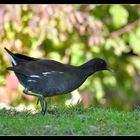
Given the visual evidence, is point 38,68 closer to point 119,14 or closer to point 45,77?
point 45,77

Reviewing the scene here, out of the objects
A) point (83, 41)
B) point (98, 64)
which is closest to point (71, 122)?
point (98, 64)

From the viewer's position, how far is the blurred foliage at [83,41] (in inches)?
440

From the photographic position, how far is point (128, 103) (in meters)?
12.8

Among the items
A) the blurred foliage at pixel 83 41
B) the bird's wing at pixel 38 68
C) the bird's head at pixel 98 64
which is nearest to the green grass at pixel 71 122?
the bird's wing at pixel 38 68

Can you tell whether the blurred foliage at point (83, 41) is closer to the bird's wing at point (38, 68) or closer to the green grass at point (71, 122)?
the bird's wing at point (38, 68)

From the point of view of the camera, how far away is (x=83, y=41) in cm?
1203

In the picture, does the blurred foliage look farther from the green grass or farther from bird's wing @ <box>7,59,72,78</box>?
the green grass

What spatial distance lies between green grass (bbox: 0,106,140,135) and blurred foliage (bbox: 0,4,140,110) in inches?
121

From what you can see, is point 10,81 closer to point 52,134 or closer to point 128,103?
point 128,103

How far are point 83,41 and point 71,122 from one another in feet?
15.8

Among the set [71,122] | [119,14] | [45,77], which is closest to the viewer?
[71,122]

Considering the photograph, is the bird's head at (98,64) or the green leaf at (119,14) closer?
the bird's head at (98,64)

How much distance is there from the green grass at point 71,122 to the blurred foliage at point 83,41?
3066 mm

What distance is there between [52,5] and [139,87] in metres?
3.05
